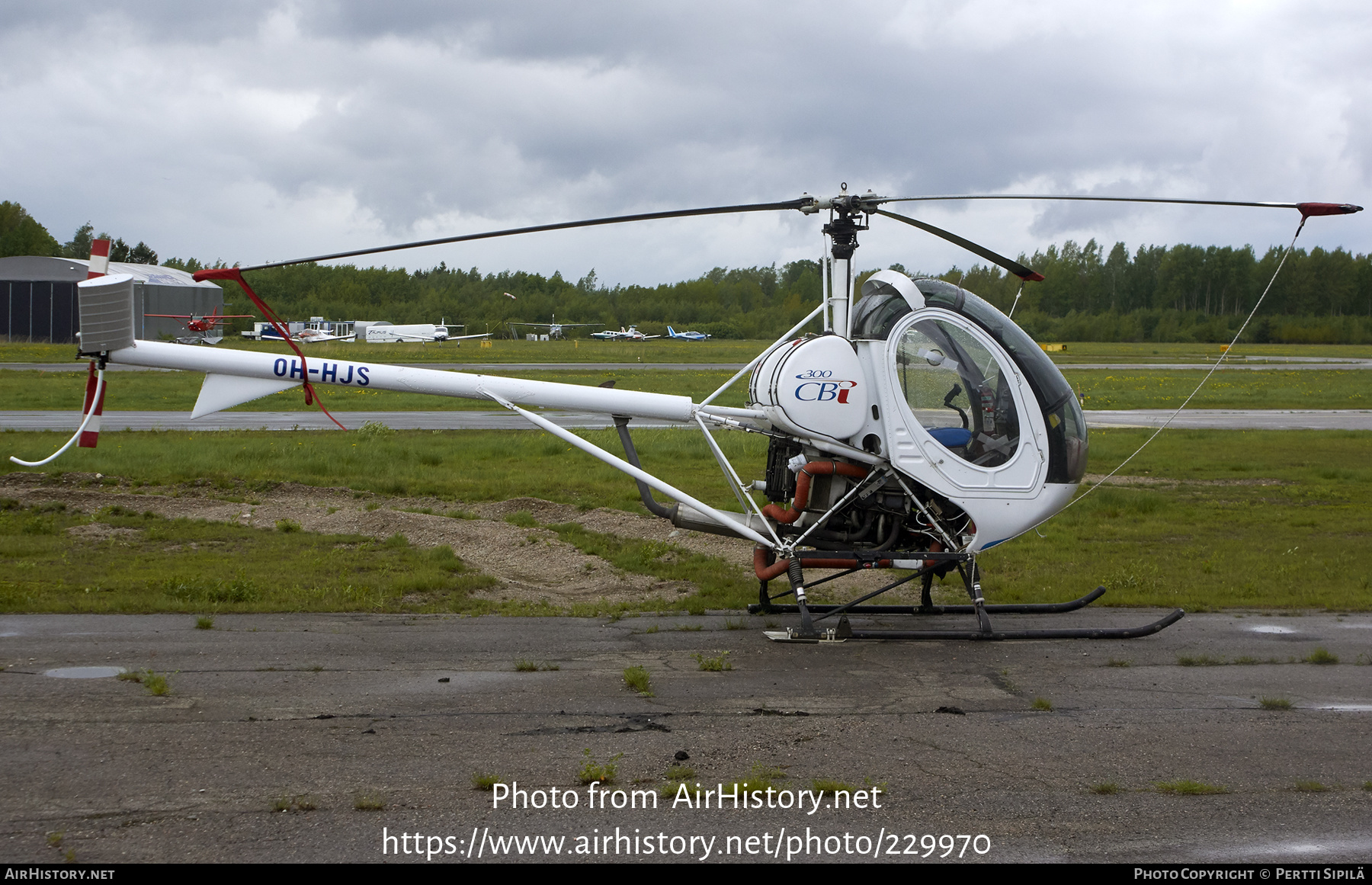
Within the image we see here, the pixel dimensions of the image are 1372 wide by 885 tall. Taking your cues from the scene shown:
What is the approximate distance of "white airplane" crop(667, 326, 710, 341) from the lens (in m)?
85.8

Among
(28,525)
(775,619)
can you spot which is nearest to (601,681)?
(775,619)

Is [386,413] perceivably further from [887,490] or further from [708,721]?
[708,721]

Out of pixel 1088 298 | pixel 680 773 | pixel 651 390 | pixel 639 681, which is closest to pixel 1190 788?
pixel 680 773

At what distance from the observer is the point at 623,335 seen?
298ft

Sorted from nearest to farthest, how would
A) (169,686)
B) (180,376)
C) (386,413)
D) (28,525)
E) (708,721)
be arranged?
1. (708,721)
2. (169,686)
3. (28,525)
4. (386,413)
5. (180,376)

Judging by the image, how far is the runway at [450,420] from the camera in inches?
907

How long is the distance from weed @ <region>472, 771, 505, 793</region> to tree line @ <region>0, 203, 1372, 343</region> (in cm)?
5076

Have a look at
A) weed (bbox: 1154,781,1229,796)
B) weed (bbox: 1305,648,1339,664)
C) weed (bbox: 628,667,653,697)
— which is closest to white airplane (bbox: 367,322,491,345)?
weed (bbox: 628,667,653,697)

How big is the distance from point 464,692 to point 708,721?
5.64ft

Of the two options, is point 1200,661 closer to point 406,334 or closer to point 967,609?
point 967,609

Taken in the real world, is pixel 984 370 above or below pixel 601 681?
above

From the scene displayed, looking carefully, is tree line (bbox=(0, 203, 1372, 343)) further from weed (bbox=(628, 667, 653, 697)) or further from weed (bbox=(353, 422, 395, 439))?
weed (bbox=(628, 667, 653, 697))

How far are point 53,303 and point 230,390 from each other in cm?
4792

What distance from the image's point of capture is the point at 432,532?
475 inches
